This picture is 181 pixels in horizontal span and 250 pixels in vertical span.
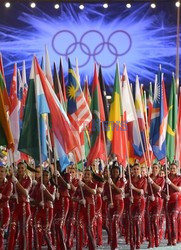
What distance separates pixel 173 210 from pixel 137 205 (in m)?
1.13

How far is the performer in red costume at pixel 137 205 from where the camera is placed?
15.6 m

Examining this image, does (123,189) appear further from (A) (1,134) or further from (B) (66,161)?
(A) (1,134)

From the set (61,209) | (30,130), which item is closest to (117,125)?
(61,209)

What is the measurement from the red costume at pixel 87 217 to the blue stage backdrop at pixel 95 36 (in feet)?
58.6

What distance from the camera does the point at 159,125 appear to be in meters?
17.3

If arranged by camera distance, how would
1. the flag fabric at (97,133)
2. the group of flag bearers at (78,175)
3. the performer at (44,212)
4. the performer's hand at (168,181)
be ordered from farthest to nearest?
the performer's hand at (168,181) < the flag fabric at (97,133) < the performer at (44,212) < the group of flag bearers at (78,175)

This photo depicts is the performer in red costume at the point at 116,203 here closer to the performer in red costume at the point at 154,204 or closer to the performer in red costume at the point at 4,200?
the performer in red costume at the point at 154,204

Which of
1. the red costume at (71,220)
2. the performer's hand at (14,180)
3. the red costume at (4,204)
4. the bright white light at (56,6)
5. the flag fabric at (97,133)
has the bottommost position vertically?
the red costume at (71,220)

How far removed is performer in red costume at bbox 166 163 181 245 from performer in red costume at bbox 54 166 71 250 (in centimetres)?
244

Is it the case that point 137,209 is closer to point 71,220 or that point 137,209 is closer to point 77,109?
point 71,220

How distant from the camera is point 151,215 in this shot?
53.3 feet

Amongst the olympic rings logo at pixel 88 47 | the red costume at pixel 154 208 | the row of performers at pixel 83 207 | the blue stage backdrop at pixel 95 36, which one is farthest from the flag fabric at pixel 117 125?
the olympic rings logo at pixel 88 47

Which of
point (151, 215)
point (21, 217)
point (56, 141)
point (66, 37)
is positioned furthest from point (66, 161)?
point (66, 37)

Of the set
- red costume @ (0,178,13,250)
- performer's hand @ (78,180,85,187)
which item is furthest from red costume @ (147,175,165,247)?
red costume @ (0,178,13,250)
